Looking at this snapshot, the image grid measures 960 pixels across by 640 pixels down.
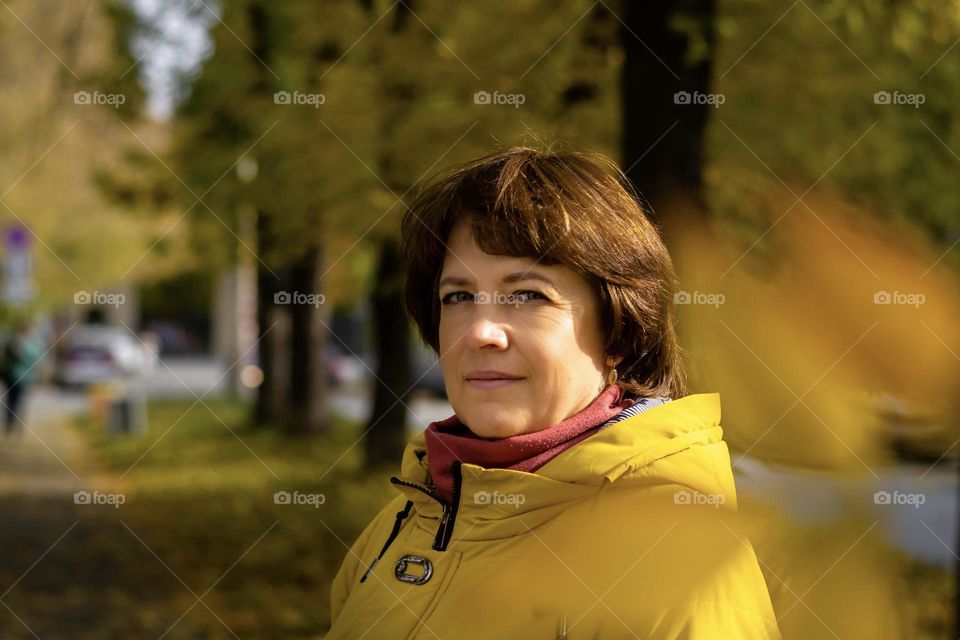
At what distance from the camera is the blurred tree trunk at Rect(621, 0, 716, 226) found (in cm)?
530

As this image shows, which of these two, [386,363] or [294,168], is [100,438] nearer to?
[386,363]

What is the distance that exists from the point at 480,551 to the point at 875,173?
6498 mm

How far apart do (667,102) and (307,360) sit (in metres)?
10.8

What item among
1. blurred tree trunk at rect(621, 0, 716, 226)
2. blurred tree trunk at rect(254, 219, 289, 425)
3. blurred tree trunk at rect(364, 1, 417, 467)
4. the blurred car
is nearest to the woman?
blurred tree trunk at rect(621, 0, 716, 226)

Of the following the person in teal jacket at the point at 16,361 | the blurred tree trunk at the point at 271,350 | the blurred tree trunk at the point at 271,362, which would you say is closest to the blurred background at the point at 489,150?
the blurred tree trunk at the point at 271,350

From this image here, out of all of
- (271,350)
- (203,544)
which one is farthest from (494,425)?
(271,350)

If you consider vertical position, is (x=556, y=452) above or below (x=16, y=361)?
below

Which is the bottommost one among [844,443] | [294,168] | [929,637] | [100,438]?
[929,637]

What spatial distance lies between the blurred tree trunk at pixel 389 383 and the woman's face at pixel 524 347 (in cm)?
980

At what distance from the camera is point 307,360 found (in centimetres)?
1561

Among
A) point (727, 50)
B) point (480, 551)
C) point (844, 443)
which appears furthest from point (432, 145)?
point (480, 551)

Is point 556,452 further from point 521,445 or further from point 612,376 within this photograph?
point 612,376

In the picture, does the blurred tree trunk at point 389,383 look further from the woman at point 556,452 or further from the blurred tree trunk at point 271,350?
the woman at point 556,452

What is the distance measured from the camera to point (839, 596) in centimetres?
247
